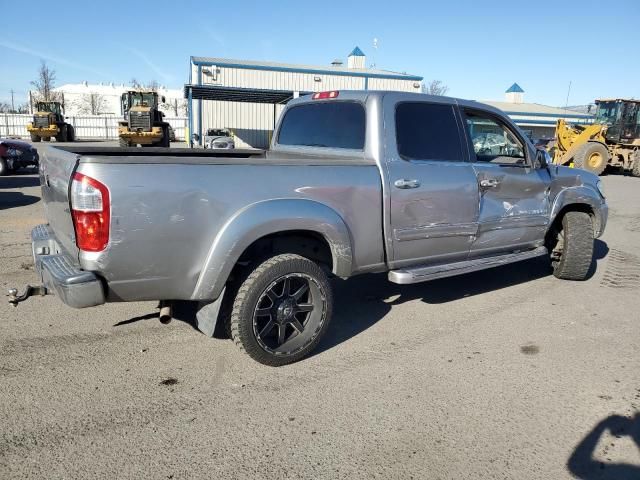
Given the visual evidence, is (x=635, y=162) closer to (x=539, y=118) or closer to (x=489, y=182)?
(x=489, y=182)

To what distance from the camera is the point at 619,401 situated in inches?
127

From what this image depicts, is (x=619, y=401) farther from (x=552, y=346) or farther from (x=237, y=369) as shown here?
(x=237, y=369)

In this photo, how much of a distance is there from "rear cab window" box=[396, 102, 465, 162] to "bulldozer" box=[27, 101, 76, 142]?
126 ft

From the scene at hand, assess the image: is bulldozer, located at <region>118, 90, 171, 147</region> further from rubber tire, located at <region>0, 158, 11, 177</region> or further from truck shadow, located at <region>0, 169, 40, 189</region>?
rubber tire, located at <region>0, 158, 11, 177</region>

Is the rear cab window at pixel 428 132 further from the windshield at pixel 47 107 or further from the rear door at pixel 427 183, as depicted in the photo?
the windshield at pixel 47 107

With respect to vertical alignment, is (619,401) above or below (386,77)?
below

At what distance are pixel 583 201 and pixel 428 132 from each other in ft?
8.29

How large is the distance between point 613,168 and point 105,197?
25.6 meters

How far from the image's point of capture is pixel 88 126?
1917 inches

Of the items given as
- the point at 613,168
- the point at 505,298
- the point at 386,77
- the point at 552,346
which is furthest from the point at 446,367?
the point at 386,77

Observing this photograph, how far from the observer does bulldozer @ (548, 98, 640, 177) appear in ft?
67.7

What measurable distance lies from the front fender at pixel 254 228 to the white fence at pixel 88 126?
154 feet

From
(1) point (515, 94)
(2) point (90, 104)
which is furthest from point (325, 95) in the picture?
(2) point (90, 104)

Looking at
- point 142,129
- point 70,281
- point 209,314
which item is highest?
Result: point 142,129
